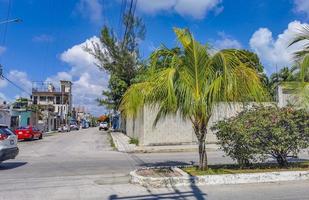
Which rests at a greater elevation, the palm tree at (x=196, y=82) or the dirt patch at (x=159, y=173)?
the palm tree at (x=196, y=82)

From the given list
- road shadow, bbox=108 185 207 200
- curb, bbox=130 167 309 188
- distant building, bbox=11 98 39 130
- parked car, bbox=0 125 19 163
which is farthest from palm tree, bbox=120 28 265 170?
distant building, bbox=11 98 39 130

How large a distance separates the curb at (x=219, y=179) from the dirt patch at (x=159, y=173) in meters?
0.21

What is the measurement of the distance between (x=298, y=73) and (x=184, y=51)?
364 centimetres

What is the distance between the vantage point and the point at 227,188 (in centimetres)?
871

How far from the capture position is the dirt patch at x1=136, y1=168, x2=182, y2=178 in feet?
31.0

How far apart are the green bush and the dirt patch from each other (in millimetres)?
1785

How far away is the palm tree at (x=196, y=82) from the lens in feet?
30.7

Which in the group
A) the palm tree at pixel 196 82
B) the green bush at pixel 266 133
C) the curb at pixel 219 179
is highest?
the palm tree at pixel 196 82

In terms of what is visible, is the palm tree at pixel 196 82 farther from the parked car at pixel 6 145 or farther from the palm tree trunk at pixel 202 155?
the parked car at pixel 6 145

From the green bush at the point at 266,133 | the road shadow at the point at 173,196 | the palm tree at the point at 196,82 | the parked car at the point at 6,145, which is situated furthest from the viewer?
the parked car at the point at 6,145

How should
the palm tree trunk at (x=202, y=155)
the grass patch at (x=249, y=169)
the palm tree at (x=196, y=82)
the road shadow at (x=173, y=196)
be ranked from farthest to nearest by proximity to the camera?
the palm tree trunk at (x=202, y=155)
the grass patch at (x=249, y=169)
the palm tree at (x=196, y=82)
the road shadow at (x=173, y=196)

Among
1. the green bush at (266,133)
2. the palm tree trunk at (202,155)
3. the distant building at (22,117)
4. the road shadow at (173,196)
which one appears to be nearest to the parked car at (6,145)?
the road shadow at (173,196)

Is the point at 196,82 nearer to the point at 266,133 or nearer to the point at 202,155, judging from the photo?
the point at 202,155

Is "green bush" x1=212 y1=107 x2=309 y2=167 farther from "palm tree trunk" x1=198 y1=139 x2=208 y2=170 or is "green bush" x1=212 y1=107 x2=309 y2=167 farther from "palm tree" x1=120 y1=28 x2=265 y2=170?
"palm tree" x1=120 y1=28 x2=265 y2=170
